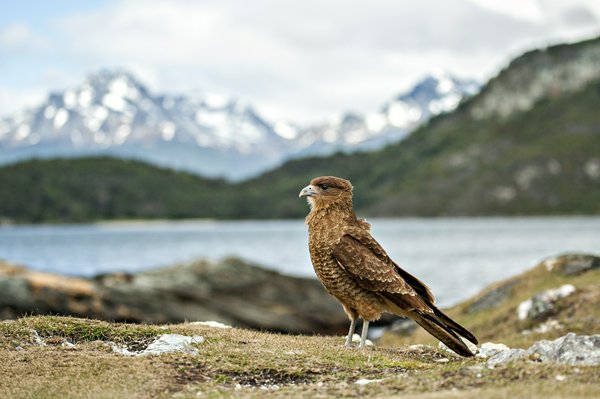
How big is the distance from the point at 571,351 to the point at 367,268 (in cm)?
407

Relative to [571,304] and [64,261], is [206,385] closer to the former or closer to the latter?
[571,304]

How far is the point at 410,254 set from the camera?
418 ft

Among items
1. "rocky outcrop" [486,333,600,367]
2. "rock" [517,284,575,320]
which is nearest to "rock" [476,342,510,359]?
"rocky outcrop" [486,333,600,367]

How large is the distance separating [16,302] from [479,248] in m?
106

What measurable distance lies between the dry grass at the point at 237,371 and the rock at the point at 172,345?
268mm

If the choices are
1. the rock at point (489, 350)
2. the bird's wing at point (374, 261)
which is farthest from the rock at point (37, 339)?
the rock at point (489, 350)

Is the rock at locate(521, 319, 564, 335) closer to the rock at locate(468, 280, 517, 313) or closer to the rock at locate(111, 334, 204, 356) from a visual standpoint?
the rock at locate(468, 280, 517, 313)

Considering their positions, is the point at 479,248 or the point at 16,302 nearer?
the point at 16,302

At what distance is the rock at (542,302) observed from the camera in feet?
83.6

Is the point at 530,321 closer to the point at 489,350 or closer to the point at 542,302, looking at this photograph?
the point at 542,302

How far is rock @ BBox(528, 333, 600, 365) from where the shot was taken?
466 inches

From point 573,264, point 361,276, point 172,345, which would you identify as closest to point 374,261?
point 361,276

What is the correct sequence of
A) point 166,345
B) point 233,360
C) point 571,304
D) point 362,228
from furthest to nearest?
point 571,304 → point 362,228 → point 166,345 → point 233,360

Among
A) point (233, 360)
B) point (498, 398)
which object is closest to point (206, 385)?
point (233, 360)
